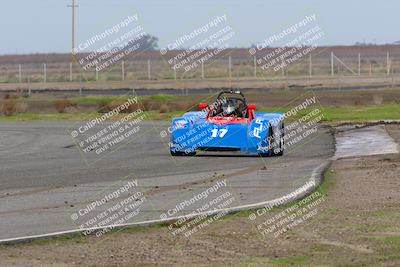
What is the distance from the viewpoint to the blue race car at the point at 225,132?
23.7 m

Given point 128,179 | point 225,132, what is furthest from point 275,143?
point 128,179

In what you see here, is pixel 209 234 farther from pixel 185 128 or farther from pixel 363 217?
pixel 185 128

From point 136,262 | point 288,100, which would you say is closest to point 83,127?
point 288,100

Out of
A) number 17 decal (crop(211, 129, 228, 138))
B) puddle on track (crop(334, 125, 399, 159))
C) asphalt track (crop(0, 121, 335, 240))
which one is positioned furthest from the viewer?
puddle on track (crop(334, 125, 399, 159))

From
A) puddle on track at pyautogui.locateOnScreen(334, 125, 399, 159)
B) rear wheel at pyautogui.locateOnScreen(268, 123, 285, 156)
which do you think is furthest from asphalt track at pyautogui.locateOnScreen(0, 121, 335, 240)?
puddle on track at pyautogui.locateOnScreen(334, 125, 399, 159)

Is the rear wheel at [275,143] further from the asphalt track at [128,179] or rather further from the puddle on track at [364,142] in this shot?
the puddle on track at [364,142]

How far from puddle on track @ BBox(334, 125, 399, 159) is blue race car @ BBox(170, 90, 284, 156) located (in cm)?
163

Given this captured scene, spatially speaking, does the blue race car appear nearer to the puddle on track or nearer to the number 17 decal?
the number 17 decal

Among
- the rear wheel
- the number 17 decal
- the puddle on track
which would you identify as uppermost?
the number 17 decal

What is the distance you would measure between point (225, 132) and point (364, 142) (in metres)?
5.34

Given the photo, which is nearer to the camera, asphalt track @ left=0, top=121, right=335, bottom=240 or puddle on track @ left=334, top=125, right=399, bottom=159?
asphalt track @ left=0, top=121, right=335, bottom=240

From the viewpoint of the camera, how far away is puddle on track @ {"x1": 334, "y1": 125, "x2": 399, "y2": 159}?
2449cm

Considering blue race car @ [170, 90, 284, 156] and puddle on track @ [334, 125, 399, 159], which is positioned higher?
blue race car @ [170, 90, 284, 156]

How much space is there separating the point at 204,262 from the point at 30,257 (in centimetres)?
170
